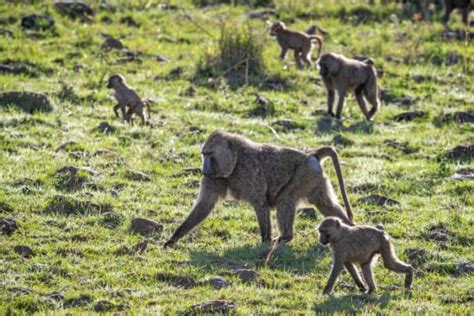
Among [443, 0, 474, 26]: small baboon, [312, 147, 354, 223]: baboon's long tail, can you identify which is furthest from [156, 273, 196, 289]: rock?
[443, 0, 474, 26]: small baboon

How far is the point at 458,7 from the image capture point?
2061cm

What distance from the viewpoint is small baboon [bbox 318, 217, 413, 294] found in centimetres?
761

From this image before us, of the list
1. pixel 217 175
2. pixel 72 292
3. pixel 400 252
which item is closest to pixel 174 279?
pixel 72 292

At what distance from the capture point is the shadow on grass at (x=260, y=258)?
27.5ft

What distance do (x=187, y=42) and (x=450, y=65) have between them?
15.1ft

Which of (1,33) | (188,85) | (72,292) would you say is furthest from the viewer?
(1,33)

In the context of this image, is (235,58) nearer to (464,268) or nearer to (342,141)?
(342,141)

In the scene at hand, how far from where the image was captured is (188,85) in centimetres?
1533

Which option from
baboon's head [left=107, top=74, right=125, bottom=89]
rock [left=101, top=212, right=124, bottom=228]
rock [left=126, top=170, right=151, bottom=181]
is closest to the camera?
rock [left=101, top=212, right=124, bottom=228]

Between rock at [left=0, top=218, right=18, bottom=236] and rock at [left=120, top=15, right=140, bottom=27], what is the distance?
33.7ft

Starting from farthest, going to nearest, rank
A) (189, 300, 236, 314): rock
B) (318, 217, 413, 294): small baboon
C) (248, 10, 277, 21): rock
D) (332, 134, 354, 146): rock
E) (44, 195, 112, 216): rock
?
1. (248, 10, 277, 21): rock
2. (332, 134, 354, 146): rock
3. (44, 195, 112, 216): rock
4. (318, 217, 413, 294): small baboon
5. (189, 300, 236, 314): rock

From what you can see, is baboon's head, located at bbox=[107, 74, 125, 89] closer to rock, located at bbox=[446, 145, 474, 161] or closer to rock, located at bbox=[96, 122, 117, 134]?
rock, located at bbox=[96, 122, 117, 134]

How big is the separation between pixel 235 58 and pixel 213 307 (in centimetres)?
910

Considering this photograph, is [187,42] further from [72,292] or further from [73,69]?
[72,292]
